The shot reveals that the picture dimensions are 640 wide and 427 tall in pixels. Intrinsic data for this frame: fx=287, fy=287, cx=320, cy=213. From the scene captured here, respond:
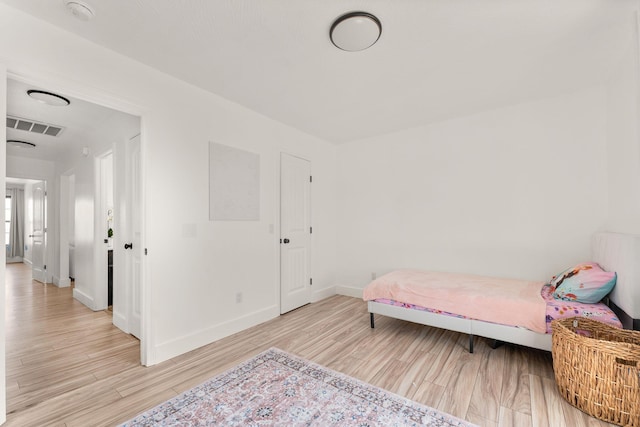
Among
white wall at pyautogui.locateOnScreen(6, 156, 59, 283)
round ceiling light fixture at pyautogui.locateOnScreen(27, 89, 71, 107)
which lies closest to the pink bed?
round ceiling light fixture at pyautogui.locateOnScreen(27, 89, 71, 107)

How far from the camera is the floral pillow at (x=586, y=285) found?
2271 millimetres

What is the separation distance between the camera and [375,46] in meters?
2.20

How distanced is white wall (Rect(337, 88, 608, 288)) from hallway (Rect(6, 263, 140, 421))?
3195 mm

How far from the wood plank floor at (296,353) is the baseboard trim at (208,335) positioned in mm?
76

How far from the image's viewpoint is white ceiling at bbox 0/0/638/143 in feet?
5.90

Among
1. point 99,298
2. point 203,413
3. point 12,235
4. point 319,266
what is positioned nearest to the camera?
point 203,413

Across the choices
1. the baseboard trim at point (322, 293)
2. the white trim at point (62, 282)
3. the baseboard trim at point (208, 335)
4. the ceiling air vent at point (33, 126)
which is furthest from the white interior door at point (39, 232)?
the baseboard trim at point (322, 293)

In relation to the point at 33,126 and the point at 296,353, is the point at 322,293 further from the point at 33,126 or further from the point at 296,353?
the point at 33,126

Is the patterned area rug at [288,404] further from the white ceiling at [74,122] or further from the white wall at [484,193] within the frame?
the white ceiling at [74,122]

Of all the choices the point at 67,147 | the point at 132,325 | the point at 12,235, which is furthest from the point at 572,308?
the point at 12,235

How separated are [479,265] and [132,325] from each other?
411cm

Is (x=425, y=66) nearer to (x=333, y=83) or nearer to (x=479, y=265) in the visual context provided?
(x=333, y=83)

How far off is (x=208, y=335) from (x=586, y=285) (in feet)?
11.2

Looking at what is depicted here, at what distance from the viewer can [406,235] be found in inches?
165
